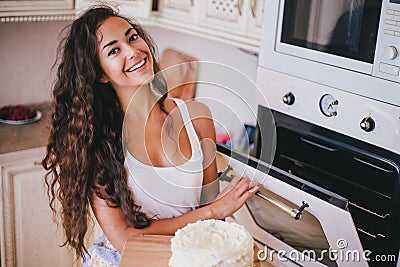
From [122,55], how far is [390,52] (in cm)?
61

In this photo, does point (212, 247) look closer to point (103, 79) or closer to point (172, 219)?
point (172, 219)

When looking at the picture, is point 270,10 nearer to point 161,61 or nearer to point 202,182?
point 202,182

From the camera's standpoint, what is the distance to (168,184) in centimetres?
138

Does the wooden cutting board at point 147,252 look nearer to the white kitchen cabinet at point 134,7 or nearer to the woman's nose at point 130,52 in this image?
the woman's nose at point 130,52

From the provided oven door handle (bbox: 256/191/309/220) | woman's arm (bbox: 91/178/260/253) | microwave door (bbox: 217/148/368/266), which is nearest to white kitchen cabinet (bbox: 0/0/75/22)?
woman's arm (bbox: 91/178/260/253)

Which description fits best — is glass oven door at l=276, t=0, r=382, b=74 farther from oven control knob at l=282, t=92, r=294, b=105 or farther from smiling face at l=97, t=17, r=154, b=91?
smiling face at l=97, t=17, r=154, b=91

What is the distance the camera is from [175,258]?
1008 millimetres

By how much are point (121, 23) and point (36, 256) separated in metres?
1.20

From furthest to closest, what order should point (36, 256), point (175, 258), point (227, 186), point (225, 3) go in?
point (36, 256), point (225, 3), point (227, 186), point (175, 258)

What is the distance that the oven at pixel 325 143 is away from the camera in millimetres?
1292

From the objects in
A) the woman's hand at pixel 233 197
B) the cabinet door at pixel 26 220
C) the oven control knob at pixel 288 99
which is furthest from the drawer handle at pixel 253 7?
the cabinet door at pixel 26 220

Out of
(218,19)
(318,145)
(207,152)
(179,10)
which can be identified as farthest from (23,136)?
(318,145)

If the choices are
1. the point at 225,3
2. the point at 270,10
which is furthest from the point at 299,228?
the point at 225,3

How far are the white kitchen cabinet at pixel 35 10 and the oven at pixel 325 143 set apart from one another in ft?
3.06
